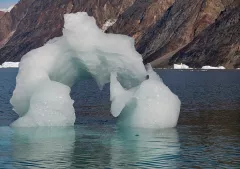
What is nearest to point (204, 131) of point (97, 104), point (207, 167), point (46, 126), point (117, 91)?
point (117, 91)

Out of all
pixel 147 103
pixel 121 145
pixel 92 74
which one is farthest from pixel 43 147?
pixel 92 74

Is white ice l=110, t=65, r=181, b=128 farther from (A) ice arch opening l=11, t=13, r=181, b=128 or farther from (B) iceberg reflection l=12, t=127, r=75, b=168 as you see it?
(B) iceberg reflection l=12, t=127, r=75, b=168

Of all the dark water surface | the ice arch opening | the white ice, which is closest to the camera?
the dark water surface

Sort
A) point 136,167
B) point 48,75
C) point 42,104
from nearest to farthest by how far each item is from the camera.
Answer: point 136,167 < point 42,104 < point 48,75

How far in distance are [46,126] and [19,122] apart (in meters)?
1.91

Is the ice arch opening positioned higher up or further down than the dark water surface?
higher up

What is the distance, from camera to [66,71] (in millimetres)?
44281

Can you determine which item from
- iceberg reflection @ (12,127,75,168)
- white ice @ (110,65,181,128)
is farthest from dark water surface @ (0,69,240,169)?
white ice @ (110,65,181,128)

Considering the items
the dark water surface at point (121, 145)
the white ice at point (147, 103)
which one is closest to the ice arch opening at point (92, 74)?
the white ice at point (147, 103)

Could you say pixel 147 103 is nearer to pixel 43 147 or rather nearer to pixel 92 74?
pixel 92 74

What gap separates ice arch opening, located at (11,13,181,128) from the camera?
40.1 meters

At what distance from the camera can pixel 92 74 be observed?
44094mm

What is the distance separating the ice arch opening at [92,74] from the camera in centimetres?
4009

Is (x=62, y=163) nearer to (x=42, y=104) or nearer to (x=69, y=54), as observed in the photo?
(x=42, y=104)
